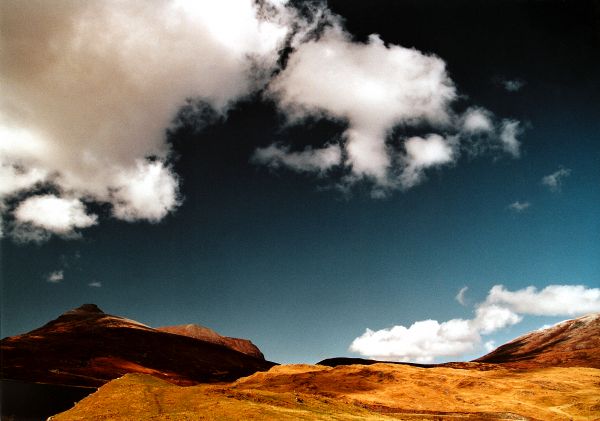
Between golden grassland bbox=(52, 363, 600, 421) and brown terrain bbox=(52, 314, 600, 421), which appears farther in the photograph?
brown terrain bbox=(52, 314, 600, 421)

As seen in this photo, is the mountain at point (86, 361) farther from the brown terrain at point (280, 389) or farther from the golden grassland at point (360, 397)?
the golden grassland at point (360, 397)

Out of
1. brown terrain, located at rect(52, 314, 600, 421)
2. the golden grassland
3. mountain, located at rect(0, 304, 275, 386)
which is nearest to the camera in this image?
the golden grassland

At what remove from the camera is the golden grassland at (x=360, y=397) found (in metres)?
59.8

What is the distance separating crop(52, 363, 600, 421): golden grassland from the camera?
59.8 m

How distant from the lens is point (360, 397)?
121 m

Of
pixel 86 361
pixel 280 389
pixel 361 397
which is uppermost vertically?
pixel 86 361

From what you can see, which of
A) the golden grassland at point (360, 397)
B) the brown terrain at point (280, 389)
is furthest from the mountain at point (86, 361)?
the golden grassland at point (360, 397)

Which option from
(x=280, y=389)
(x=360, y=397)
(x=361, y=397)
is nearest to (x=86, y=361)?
(x=280, y=389)

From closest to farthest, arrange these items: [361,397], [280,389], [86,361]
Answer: [361,397] < [280,389] < [86,361]

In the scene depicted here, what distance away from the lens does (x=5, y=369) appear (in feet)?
429

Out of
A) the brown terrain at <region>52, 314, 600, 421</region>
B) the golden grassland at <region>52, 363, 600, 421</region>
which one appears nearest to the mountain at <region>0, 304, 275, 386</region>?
the brown terrain at <region>52, 314, 600, 421</region>

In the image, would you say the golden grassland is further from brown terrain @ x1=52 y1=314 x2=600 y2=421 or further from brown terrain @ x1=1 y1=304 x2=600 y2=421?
brown terrain @ x1=1 y1=304 x2=600 y2=421

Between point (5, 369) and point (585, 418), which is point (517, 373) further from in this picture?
point (5, 369)

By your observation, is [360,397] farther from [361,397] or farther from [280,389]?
[280,389]
